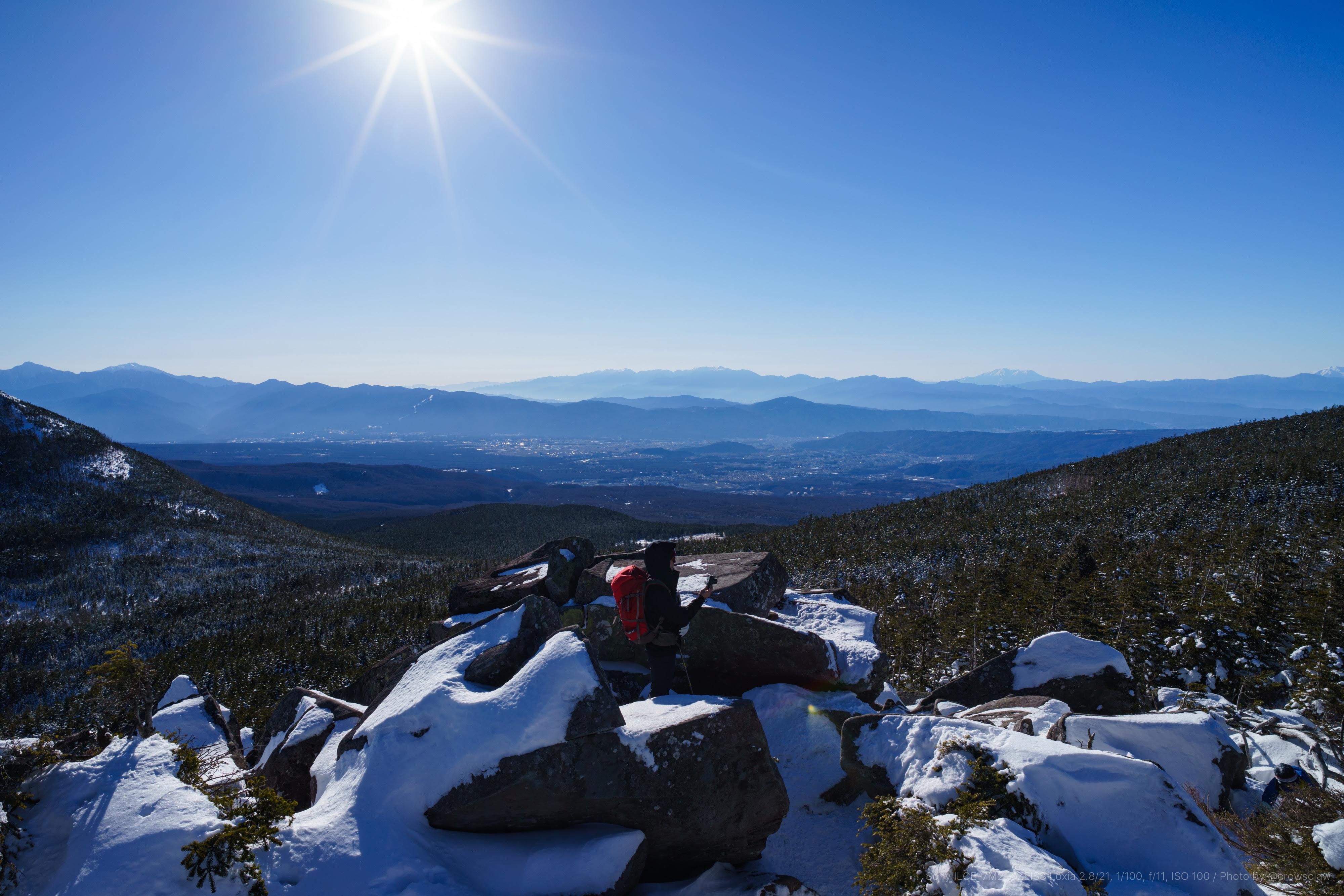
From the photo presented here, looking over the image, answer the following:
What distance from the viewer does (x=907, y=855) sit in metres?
6.11

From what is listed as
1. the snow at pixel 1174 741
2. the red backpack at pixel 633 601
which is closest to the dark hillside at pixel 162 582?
the red backpack at pixel 633 601

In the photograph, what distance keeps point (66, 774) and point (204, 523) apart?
11440 centimetres

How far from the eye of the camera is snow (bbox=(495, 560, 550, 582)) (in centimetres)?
1642

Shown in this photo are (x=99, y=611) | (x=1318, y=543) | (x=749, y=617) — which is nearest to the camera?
(x=749, y=617)

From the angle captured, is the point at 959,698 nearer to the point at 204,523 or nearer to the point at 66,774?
the point at 66,774

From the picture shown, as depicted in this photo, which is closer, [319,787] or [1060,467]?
[319,787]

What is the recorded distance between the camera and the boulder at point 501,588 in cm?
1588

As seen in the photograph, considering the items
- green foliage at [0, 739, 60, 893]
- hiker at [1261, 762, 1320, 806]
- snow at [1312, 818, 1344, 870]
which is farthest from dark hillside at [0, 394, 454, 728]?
snow at [1312, 818, 1344, 870]

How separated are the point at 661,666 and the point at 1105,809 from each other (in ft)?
21.2

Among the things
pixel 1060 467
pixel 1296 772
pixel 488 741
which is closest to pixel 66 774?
pixel 488 741

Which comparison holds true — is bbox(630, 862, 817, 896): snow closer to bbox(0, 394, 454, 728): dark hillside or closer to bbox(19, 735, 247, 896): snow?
bbox(19, 735, 247, 896): snow

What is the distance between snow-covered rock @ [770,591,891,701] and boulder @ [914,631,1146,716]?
1892 millimetres

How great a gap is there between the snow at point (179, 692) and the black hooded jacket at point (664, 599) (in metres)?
15.1

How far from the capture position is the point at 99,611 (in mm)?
64250
